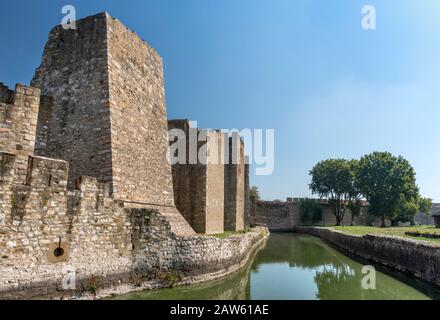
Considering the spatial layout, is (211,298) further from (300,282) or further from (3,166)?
(3,166)

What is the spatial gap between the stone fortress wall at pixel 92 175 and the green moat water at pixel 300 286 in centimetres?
70

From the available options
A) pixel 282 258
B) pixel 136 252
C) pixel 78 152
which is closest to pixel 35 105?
pixel 78 152

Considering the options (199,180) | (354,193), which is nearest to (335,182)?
(354,193)

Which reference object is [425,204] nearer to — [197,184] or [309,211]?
[309,211]

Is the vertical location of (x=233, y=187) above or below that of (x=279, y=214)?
above

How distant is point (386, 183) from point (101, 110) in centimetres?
4202

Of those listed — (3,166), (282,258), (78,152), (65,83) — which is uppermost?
(65,83)

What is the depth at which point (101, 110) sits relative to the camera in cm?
1071

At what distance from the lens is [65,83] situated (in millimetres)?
11586

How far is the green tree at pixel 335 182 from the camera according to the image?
48.5 m

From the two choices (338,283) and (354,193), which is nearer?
(338,283)

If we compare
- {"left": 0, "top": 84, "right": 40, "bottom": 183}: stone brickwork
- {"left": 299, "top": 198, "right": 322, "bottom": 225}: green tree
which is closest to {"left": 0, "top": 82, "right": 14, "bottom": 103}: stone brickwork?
{"left": 0, "top": 84, "right": 40, "bottom": 183}: stone brickwork

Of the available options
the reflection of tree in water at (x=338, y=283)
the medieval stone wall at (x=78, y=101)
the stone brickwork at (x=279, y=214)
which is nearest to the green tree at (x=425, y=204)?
the stone brickwork at (x=279, y=214)
